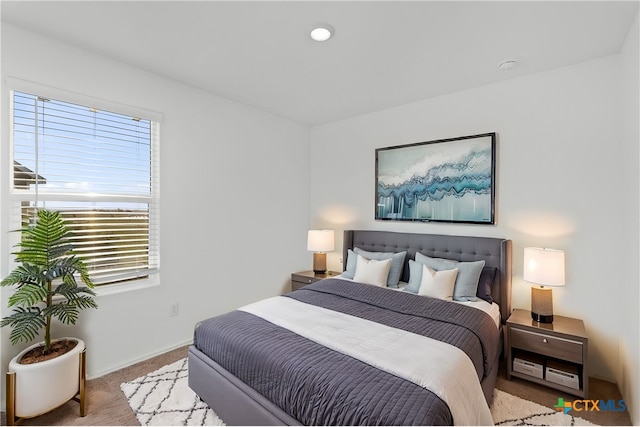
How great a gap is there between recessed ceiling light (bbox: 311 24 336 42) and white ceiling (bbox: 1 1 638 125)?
5 cm

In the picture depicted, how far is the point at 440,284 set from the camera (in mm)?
2570

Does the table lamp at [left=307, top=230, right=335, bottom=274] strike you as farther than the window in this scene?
Yes

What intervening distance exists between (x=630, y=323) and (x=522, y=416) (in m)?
0.97

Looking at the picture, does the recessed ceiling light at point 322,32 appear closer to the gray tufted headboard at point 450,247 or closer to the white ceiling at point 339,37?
the white ceiling at point 339,37

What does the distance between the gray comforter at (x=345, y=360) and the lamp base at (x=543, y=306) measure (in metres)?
0.48

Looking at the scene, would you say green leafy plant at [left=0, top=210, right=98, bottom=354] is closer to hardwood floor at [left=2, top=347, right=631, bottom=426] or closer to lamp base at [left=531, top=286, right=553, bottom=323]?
hardwood floor at [left=2, top=347, right=631, bottom=426]

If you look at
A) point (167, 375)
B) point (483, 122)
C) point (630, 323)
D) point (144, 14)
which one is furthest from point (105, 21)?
point (630, 323)

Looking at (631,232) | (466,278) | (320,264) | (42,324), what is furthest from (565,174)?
(42,324)

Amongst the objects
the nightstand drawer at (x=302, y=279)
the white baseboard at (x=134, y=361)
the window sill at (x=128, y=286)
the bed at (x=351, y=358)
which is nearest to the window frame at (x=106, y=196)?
the window sill at (x=128, y=286)

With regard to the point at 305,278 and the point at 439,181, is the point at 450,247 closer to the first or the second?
the point at 439,181

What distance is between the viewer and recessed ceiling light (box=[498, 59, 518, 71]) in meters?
2.46

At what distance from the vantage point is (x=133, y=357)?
2650mm

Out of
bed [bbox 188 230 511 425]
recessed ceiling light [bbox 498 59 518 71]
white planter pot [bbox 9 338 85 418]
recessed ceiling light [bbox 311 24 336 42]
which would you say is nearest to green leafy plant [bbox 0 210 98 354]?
white planter pot [bbox 9 338 85 418]

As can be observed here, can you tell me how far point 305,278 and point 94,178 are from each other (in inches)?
94.4
